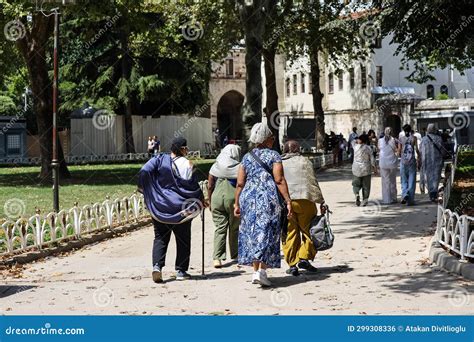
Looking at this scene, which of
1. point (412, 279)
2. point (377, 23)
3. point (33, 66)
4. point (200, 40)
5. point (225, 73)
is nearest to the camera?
point (412, 279)

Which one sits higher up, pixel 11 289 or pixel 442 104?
pixel 442 104

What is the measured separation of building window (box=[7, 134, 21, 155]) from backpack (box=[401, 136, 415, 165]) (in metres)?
31.8

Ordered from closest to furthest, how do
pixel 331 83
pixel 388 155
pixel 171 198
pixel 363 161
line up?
1. pixel 171 198
2. pixel 363 161
3. pixel 388 155
4. pixel 331 83

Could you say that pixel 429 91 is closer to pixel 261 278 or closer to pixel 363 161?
pixel 363 161

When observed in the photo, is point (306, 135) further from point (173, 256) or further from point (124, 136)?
point (173, 256)

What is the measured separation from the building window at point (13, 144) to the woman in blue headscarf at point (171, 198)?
37.3 m

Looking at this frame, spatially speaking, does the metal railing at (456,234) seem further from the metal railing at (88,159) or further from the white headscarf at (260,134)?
the metal railing at (88,159)

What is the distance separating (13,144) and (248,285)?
38489mm

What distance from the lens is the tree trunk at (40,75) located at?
1073 inches

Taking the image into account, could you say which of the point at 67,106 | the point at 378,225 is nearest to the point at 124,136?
the point at 67,106

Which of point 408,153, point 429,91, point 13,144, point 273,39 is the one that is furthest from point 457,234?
point 429,91

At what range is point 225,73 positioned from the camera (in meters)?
71.9

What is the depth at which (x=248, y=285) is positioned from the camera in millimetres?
9305

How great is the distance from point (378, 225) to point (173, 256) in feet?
14.2
